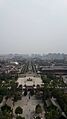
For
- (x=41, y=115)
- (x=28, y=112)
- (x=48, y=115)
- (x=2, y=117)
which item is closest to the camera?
(x=2, y=117)

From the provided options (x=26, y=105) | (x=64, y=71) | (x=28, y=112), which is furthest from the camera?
(x=64, y=71)

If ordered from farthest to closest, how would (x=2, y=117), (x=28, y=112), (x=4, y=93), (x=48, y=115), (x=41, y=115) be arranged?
1. (x=4, y=93)
2. (x=28, y=112)
3. (x=41, y=115)
4. (x=48, y=115)
5. (x=2, y=117)

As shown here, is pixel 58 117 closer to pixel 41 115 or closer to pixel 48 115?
pixel 48 115

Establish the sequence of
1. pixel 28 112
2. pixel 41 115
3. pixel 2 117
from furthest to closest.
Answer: pixel 28 112 → pixel 41 115 → pixel 2 117

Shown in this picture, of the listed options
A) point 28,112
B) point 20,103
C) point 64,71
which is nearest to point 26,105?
point 20,103

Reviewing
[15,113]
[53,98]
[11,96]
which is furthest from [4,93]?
[15,113]

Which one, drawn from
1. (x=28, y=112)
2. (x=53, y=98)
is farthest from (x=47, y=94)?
(x=28, y=112)

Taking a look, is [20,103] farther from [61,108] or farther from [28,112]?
[61,108]

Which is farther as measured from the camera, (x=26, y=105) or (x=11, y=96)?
(x=11, y=96)

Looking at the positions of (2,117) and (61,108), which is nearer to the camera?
(2,117)
